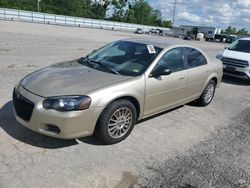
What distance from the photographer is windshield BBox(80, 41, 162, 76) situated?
4.49 metres

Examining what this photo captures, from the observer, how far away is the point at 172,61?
5.05 meters

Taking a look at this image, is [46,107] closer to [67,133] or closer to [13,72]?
[67,133]

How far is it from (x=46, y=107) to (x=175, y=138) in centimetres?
226

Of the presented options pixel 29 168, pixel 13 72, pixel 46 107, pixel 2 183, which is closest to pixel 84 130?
pixel 46 107

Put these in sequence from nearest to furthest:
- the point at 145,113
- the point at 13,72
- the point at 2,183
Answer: the point at 2,183 < the point at 145,113 < the point at 13,72

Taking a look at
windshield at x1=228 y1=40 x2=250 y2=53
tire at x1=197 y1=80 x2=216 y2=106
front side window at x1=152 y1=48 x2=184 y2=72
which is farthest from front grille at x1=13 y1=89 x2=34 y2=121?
windshield at x1=228 y1=40 x2=250 y2=53

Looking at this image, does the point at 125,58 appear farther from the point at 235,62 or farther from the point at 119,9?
the point at 119,9

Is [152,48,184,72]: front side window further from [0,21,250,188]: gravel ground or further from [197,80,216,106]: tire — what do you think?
[197,80,216,106]: tire

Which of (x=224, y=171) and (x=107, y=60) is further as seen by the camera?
(x=107, y=60)

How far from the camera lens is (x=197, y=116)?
18.9 feet

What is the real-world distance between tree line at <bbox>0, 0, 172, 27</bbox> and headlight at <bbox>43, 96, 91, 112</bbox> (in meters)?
67.5

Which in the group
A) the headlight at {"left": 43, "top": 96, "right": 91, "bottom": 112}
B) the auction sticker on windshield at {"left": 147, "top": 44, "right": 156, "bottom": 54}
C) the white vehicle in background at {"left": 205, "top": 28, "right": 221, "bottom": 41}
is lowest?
the white vehicle in background at {"left": 205, "top": 28, "right": 221, "bottom": 41}

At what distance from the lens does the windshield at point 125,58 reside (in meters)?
4.49

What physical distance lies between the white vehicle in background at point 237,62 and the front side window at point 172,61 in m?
4.78
